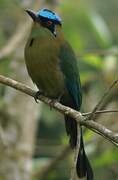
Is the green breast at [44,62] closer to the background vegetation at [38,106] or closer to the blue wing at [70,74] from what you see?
the blue wing at [70,74]

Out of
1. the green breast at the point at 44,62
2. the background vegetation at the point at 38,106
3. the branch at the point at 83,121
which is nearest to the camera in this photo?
the branch at the point at 83,121

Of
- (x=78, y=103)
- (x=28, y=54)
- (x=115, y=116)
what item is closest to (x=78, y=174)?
(x=78, y=103)

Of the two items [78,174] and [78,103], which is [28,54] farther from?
[78,174]

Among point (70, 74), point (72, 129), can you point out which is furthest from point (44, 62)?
point (72, 129)

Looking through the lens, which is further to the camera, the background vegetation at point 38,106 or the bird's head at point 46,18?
the background vegetation at point 38,106

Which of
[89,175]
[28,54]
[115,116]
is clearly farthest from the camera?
[115,116]

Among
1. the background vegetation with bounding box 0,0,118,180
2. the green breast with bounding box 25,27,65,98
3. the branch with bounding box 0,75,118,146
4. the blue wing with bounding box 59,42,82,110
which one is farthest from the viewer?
the background vegetation with bounding box 0,0,118,180

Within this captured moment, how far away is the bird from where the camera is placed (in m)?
4.13

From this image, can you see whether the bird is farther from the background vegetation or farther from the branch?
the background vegetation

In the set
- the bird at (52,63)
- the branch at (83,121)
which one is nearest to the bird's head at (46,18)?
the bird at (52,63)

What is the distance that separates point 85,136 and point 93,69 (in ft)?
2.46

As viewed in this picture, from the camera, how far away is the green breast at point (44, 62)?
412 cm

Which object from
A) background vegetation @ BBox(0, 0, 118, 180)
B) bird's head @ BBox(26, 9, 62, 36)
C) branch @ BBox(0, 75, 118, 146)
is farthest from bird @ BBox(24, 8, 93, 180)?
background vegetation @ BBox(0, 0, 118, 180)

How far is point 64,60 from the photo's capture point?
168 inches
